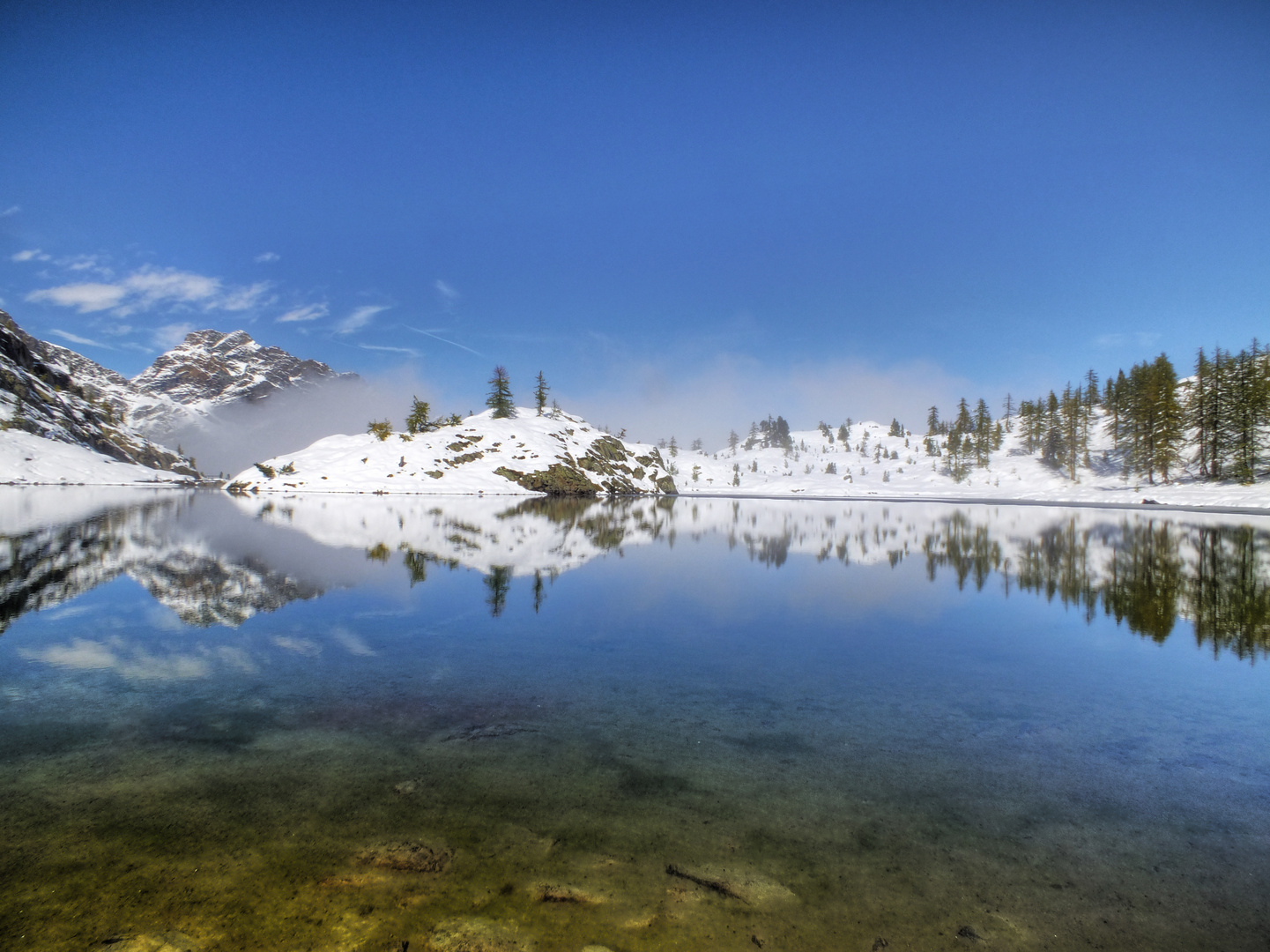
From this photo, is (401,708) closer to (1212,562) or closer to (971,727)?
(971,727)

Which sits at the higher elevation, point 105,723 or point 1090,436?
point 1090,436

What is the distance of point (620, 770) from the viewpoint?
6.85 m

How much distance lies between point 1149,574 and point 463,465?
294 feet

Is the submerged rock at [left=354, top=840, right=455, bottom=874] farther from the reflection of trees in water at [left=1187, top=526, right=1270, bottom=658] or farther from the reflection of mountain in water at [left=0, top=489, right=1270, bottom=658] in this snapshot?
the reflection of trees in water at [left=1187, top=526, right=1270, bottom=658]

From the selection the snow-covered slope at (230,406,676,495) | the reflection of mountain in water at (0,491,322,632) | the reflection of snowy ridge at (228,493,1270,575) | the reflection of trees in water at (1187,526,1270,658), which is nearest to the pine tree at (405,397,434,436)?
the snow-covered slope at (230,406,676,495)

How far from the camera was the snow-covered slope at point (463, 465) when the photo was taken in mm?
86875

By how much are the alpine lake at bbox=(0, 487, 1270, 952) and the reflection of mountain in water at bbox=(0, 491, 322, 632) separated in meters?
0.23

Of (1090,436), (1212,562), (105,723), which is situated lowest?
(105,723)

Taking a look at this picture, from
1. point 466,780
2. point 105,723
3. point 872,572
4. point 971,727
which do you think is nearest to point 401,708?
point 466,780

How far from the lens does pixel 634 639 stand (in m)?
13.1

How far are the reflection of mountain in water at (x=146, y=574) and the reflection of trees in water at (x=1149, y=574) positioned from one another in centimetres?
2320

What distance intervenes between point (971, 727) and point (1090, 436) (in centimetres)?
16829

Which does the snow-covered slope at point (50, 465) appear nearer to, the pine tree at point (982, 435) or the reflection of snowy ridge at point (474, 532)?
the reflection of snowy ridge at point (474, 532)

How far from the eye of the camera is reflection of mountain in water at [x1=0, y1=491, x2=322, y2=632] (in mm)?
14523
